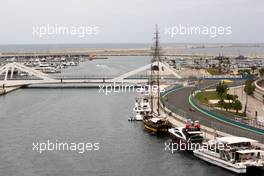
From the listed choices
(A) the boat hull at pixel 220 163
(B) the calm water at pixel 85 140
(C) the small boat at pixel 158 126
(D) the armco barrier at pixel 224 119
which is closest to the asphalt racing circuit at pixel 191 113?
(D) the armco barrier at pixel 224 119

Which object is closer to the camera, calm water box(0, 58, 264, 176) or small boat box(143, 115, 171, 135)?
calm water box(0, 58, 264, 176)
